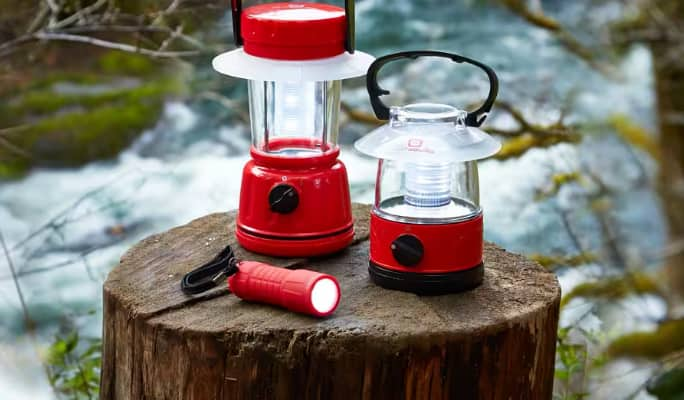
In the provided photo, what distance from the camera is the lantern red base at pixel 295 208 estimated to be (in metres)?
1.78

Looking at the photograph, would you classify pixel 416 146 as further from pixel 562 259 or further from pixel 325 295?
pixel 562 259

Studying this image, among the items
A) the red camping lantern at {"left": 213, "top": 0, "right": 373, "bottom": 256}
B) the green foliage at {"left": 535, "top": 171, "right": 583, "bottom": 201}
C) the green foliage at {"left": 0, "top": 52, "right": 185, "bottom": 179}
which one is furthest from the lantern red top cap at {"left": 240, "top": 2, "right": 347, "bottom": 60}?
the green foliage at {"left": 0, "top": 52, "right": 185, "bottom": 179}

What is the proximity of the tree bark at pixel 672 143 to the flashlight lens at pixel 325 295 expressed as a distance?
2.83m

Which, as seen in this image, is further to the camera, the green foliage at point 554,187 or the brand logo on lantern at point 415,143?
the green foliage at point 554,187

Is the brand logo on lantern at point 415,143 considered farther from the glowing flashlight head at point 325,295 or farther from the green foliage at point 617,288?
the green foliage at point 617,288

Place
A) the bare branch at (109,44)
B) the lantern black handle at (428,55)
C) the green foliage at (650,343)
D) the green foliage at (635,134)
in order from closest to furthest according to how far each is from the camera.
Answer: the lantern black handle at (428,55)
the bare branch at (109,44)
the green foliage at (650,343)
the green foliage at (635,134)

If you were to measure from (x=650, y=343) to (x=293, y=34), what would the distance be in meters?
2.57

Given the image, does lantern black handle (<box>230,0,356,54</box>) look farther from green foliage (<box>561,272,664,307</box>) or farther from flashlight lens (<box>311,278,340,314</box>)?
green foliage (<box>561,272,664,307</box>)

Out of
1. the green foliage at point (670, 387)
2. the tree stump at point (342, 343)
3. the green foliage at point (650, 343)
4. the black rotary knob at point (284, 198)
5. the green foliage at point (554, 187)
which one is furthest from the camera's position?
the green foliage at point (650, 343)

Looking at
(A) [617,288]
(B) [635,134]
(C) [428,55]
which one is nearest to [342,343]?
(C) [428,55]

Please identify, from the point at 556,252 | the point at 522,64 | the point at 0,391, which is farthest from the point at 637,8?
the point at 0,391

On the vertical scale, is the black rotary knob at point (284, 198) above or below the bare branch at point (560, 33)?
above

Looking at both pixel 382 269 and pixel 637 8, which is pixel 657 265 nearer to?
pixel 637 8

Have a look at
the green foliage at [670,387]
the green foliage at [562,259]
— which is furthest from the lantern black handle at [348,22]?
the green foliage at [562,259]
